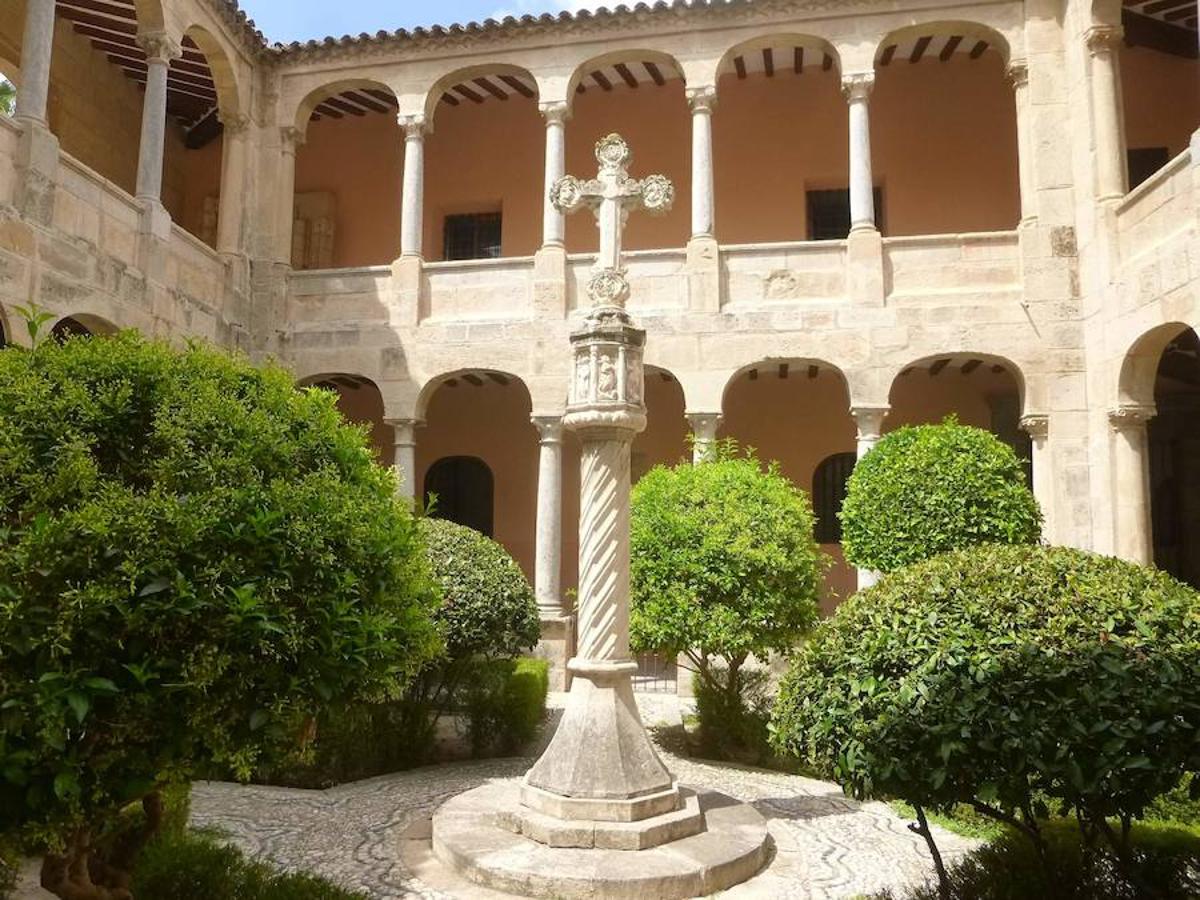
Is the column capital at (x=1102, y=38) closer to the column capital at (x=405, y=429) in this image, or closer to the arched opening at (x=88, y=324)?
the column capital at (x=405, y=429)

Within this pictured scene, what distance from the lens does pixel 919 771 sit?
11.9ft

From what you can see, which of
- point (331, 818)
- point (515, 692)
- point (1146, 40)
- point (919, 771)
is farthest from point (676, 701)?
point (1146, 40)

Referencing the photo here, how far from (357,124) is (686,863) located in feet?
47.4

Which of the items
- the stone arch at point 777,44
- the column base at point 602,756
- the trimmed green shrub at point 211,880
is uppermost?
the stone arch at point 777,44

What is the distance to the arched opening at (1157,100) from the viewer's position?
43.5ft

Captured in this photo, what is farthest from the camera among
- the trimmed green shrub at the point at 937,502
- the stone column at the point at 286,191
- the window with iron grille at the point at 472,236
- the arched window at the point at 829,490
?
the window with iron grille at the point at 472,236

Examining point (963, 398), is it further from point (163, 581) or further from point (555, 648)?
point (163, 581)

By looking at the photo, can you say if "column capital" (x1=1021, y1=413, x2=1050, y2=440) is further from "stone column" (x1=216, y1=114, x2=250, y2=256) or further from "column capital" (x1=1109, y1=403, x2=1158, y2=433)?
"stone column" (x1=216, y1=114, x2=250, y2=256)

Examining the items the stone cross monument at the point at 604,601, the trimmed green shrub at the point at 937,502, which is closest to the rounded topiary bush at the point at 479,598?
the stone cross monument at the point at 604,601

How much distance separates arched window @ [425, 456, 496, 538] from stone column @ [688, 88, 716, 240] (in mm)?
6131

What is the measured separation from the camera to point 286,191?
13.5 metres

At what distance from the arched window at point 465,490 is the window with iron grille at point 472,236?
136 inches

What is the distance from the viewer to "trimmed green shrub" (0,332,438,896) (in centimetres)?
279

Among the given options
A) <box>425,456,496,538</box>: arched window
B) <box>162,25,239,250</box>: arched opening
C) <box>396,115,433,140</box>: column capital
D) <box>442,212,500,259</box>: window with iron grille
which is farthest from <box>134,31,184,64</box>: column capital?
<box>425,456,496,538</box>: arched window
